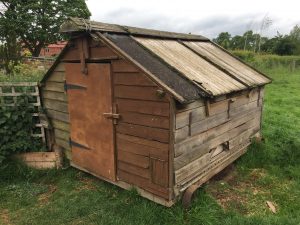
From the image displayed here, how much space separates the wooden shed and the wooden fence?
250 mm

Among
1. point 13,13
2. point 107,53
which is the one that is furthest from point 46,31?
point 107,53

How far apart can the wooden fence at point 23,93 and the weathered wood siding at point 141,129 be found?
8.01 feet

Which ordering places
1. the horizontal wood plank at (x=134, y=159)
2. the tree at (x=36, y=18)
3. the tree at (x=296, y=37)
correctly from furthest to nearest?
the tree at (x=296, y=37) → the tree at (x=36, y=18) → the horizontal wood plank at (x=134, y=159)

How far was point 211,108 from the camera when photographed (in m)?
4.75

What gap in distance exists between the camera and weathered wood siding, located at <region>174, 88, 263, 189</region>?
423 centimetres

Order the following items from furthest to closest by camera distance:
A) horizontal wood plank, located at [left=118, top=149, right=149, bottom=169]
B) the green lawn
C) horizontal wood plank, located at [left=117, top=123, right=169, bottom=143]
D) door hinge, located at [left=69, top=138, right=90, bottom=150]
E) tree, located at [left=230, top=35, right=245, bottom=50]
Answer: tree, located at [left=230, top=35, right=245, bottom=50] → door hinge, located at [left=69, top=138, right=90, bottom=150] → horizontal wood plank, located at [left=118, top=149, right=149, bottom=169] → the green lawn → horizontal wood plank, located at [left=117, top=123, right=169, bottom=143]

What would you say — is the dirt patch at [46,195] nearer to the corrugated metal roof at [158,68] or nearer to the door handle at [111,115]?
the door handle at [111,115]

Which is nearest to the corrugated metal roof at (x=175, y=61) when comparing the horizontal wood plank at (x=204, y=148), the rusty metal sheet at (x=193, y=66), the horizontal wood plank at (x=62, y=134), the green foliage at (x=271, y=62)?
the rusty metal sheet at (x=193, y=66)

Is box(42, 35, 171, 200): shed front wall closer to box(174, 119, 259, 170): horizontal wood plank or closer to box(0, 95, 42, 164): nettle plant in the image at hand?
box(174, 119, 259, 170): horizontal wood plank

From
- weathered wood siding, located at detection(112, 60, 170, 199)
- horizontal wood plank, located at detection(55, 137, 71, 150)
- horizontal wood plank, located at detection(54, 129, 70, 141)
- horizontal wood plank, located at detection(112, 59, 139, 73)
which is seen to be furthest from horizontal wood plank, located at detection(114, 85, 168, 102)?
horizontal wood plank, located at detection(55, 137, 71, 150)

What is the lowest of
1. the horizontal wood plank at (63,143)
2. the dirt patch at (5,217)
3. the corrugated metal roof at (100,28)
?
the dirt patch at (5,217)

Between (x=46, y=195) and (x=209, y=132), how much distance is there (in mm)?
3184

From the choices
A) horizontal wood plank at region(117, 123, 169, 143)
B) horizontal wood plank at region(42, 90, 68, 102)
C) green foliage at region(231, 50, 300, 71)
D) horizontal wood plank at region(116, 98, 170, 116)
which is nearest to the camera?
horizontal wood plank at region(116, 98, 170, 116)

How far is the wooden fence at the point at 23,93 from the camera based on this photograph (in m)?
5.91
